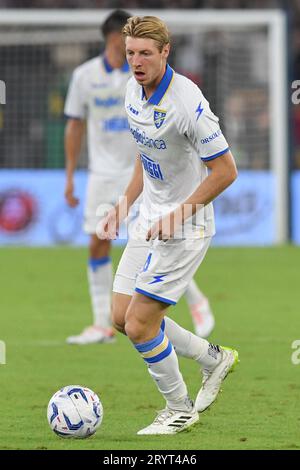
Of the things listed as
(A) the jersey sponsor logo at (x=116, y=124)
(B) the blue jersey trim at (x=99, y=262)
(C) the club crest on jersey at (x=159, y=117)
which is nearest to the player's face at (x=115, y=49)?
(A) the jersey sponsor logo at (x=116, y=124)

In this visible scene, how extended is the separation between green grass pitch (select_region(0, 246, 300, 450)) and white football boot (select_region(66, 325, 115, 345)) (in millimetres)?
103

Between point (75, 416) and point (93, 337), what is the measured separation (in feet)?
12.3

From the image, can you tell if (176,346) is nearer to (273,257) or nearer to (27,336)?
(27,336)

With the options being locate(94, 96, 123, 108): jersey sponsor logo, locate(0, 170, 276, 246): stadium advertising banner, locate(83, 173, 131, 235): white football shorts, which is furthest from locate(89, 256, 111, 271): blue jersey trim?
locate(0, 170, 276, 246): stadium advertising banner

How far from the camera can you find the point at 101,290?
1023 cm

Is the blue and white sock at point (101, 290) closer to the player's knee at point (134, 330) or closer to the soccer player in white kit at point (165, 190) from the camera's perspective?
the soccer player in white kit at point (165, 190)

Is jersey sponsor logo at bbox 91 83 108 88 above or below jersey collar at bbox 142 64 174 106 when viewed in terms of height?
above

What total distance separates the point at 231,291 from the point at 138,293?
6974 millimetres

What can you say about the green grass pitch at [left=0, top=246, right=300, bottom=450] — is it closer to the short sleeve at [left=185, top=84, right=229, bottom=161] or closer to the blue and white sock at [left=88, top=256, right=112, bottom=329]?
the blue and white sock at [left=88, top=256, right=112, bottom=329]

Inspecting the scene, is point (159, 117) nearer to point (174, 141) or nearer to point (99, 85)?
point (174, 141)

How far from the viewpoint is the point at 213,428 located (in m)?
6.57

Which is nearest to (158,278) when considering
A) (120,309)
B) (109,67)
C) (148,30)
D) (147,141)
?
(120,309)

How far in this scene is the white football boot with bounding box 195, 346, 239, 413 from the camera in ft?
22.7

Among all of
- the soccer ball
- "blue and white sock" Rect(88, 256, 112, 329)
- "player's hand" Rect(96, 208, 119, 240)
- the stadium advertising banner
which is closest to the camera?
the soccer ball
